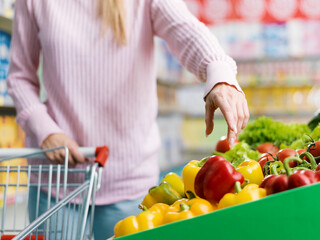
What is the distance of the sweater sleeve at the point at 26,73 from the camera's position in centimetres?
170

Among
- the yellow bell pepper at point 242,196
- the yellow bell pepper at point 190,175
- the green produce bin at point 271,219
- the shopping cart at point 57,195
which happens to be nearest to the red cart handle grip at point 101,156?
the shopping cart at point 57,195

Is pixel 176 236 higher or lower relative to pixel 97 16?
lower

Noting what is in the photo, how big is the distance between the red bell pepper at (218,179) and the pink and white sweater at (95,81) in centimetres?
73

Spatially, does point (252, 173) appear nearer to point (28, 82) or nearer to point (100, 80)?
point (100, 80)

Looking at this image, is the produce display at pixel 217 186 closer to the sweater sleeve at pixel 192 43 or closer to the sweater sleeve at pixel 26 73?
the sweater sleeve at pixel 192 43

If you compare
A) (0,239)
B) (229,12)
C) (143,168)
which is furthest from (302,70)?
(0,239)

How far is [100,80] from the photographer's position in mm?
1731

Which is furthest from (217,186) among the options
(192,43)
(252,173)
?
(192,43)

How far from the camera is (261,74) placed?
6879mm

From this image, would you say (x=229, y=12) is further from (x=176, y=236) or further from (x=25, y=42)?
(x=176, y=236)

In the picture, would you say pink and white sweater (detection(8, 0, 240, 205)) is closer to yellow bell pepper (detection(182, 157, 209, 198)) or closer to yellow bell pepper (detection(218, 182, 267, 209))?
yellow bell pepper (detection(182, 157, 209, 198))

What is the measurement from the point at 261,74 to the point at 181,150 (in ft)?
6.45

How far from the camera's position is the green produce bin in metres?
0.73

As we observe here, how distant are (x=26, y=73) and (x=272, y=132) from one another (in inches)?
41.8
